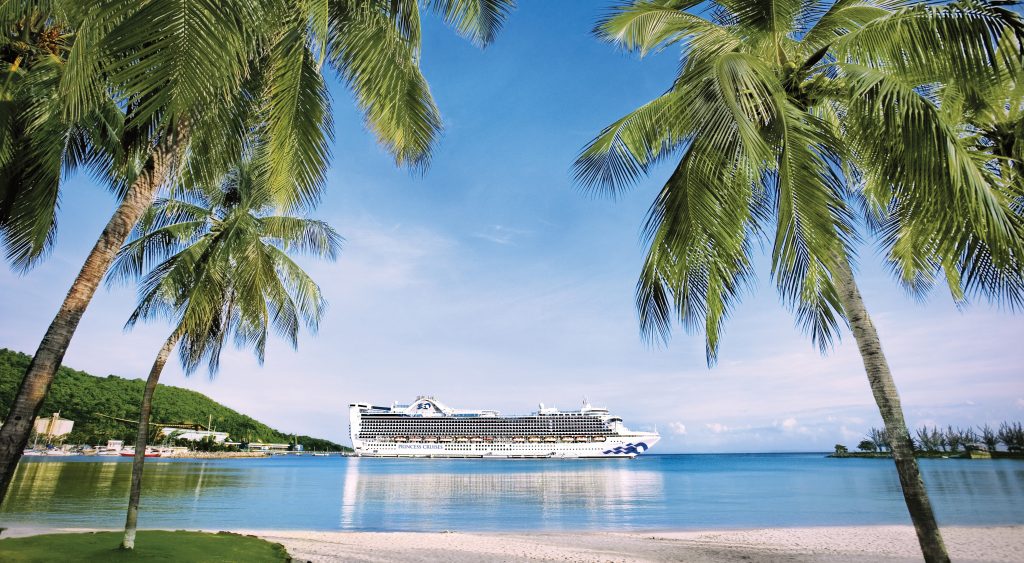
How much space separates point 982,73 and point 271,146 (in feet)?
16.2

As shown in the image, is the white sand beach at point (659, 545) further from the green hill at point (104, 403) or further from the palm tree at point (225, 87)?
the green hill at point (104, 403)

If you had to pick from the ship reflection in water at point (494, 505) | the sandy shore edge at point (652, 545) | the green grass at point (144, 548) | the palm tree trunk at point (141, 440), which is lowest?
the ship reflection in water at point (494, 505)

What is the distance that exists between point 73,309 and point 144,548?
379 centimetres

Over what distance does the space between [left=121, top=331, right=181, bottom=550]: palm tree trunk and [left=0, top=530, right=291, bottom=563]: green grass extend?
0.20 metres

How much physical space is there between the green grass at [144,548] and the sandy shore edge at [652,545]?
1.46m

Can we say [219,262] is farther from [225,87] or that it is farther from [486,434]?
[486,434]

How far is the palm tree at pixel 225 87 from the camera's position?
229 centimetres

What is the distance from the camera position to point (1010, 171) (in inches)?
180

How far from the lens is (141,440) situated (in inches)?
229

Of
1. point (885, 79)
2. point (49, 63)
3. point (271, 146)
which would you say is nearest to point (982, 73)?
point (885, 79)

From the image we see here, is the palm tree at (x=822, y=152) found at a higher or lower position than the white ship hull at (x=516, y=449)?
higher

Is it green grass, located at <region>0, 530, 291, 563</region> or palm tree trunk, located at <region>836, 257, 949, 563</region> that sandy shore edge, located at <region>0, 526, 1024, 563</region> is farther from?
palm tree trunk, located at <region>836, 257, 949, 563</region>

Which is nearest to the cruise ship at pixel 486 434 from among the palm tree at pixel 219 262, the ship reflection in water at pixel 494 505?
the ship reflection in water at pixel 494 505

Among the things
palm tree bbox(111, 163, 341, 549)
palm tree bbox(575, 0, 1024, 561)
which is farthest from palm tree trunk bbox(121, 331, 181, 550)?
palm tree bbox(575, 0, 1024, 561)
